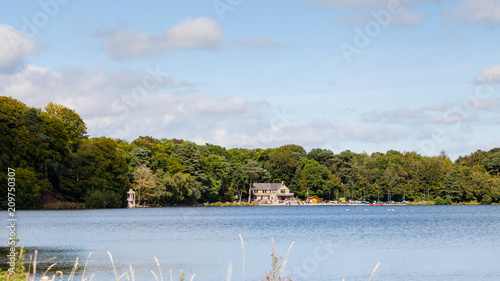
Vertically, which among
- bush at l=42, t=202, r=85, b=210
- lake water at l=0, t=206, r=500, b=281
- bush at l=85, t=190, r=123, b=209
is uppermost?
bush at l=85, t=190, r=123, b=209

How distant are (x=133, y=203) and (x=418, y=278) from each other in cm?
7684

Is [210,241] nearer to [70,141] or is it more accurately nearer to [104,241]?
[104,241]

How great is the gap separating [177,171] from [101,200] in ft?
70.8

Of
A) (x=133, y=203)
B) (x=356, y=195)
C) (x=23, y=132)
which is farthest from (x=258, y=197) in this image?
(x=23, y=132)

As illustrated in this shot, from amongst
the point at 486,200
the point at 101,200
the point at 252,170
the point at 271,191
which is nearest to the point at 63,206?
the point at 101,200

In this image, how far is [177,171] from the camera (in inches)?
4092

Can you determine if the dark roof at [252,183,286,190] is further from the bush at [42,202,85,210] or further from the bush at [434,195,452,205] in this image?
the bush at [42,202,85,210]

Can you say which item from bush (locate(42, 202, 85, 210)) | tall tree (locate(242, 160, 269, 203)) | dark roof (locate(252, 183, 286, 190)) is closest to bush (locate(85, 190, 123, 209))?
bush (locate(42, 202, 85, 210))

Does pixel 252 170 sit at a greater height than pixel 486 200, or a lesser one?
greater

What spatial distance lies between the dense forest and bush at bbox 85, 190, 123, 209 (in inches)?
5.7

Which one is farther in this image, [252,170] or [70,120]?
[252,170]

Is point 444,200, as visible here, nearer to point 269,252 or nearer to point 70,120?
point 70,120

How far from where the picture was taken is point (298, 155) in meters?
153

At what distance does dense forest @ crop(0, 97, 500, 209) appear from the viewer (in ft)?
243
